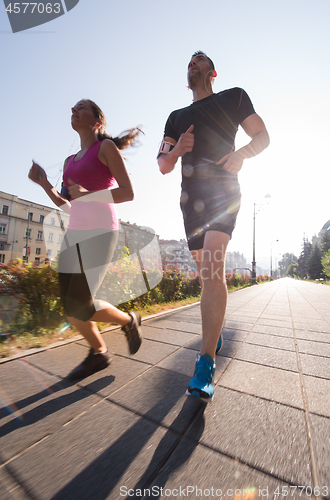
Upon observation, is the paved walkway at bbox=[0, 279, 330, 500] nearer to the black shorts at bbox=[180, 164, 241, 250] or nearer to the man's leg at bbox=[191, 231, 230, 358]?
the man's leg at bbox=[191, 231, 230, 358]

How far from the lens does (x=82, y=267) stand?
171cm

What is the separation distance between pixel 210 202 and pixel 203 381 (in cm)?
112

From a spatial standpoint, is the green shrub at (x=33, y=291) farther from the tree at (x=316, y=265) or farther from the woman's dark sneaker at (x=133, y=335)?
the tree at (x=316, y=265)

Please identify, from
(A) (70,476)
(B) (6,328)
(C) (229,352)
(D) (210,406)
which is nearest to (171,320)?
(C) (229,352)

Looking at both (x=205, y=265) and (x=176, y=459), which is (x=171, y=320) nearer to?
(x=205, y=265)

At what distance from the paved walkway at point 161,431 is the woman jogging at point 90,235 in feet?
0.90

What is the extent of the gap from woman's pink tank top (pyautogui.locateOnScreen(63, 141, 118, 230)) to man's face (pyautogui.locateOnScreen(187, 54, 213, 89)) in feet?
3.14

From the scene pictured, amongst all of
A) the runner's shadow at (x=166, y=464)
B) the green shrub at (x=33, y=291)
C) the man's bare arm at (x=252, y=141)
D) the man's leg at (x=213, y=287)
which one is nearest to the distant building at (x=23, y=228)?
the green shrub at (x=33, y=291)

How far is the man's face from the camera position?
1.94 meters

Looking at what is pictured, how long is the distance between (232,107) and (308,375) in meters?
2.08

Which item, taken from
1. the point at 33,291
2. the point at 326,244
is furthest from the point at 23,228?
the point at 326,244

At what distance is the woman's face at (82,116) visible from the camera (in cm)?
199

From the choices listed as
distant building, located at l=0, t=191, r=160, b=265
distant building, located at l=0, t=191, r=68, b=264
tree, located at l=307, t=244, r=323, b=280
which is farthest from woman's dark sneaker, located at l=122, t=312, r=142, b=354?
tree, located at l=307, t=244, r=323, b=280

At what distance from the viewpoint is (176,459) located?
0.94 m
